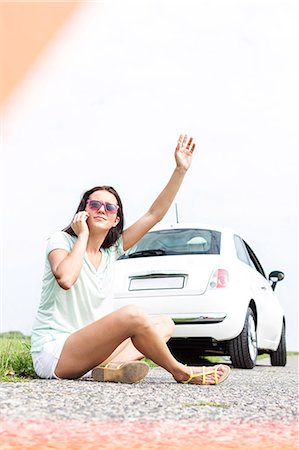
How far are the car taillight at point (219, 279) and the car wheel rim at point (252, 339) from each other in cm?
55

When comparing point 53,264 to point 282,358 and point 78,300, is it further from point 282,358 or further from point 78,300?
point 282,358

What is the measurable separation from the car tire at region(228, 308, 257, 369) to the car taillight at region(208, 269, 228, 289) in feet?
1.52

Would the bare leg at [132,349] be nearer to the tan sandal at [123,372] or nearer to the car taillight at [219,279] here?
the tan sandal at [123,372]

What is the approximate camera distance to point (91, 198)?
4.80 m

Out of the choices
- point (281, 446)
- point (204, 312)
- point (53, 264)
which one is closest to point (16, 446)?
point (281, 446)

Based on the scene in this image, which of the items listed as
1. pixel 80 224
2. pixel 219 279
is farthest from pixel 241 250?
pixel 80 224

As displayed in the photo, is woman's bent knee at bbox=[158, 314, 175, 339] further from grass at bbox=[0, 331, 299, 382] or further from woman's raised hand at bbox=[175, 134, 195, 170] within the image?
woman's raised hand at bbox=[175, 134, 195, 170]

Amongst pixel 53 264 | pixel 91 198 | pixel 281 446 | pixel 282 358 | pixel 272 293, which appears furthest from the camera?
pixel 282 358

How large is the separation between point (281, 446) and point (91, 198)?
2.58 meters

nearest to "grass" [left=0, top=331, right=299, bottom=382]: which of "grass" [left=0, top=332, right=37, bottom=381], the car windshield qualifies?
"grass" [left=0, top=332, right=37, bottom=381]

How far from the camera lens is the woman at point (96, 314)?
4.28m

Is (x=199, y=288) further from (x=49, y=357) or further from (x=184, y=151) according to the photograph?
(x=49, y=357)

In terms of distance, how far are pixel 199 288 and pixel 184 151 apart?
2321 mm

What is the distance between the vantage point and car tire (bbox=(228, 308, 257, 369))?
7.21m
